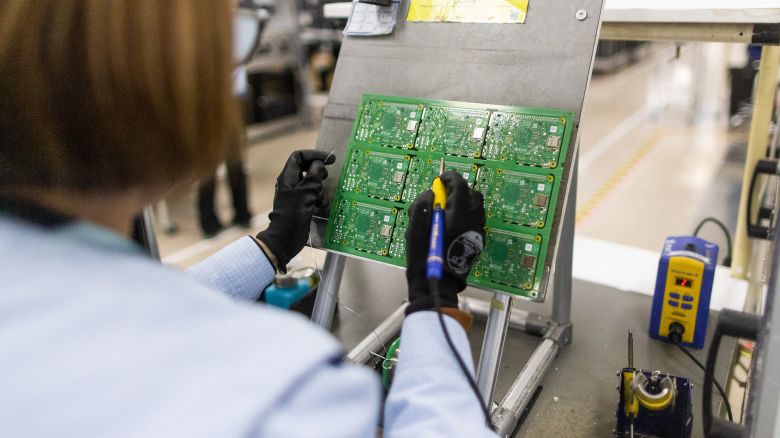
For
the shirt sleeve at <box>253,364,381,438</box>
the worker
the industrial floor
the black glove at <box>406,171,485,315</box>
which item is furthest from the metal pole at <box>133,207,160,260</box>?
the shirt sleeve at <box>253,364,381,438</box>

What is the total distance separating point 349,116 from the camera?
150 cm

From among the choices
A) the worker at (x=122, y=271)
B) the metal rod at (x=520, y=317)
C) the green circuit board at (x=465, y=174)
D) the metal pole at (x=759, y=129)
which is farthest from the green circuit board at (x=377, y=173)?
the metal pole at (x=759, y=129)

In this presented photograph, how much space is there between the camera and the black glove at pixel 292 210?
129 cm

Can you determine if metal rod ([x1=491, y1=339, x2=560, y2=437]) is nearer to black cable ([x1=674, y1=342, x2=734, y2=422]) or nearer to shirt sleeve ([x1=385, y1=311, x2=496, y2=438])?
black cable ([x1=674, y1=342, x2=734, y2=422])

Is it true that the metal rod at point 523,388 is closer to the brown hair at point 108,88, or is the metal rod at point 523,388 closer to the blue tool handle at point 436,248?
the blue tool handle at point 436,248

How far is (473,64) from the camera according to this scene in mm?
1369

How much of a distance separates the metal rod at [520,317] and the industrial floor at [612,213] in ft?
0.15

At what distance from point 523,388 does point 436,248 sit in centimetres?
73

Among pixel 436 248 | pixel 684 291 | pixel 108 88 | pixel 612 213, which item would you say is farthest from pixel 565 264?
pixel 612 213

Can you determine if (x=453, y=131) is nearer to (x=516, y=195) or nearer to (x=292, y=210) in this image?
(x=516, y=195)

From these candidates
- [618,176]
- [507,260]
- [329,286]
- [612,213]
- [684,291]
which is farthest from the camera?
[618,176]

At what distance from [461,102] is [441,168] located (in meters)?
0.20

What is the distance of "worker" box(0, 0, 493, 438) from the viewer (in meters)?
0.44

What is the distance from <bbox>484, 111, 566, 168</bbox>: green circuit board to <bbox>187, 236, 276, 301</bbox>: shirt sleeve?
569 mm
